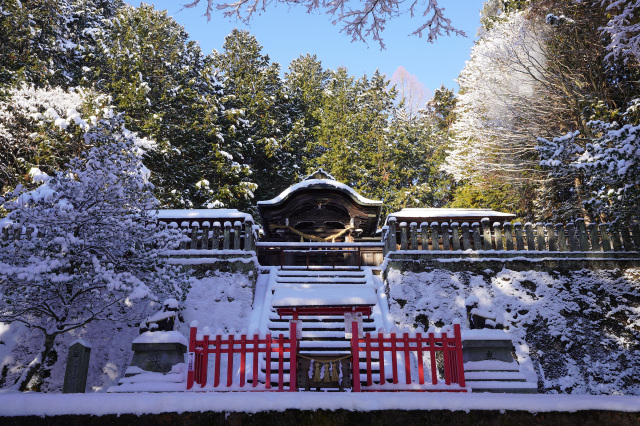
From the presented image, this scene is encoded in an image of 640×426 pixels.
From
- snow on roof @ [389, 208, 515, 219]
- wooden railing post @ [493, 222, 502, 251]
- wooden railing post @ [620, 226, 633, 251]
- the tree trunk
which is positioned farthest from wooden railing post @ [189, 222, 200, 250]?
wooden railing post @ [620, 226, 633, 251]

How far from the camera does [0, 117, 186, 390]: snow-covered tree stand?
8.09 m

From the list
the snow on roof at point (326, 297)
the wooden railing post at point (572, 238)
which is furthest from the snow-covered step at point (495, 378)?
the wooden railing post at point (572, 238)

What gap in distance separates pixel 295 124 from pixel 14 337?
62.2ft

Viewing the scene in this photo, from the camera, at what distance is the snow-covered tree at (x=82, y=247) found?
26.5 ft

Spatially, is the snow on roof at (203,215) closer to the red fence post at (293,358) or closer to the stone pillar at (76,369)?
the red fence post at (293,358)

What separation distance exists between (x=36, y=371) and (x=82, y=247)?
118 inches

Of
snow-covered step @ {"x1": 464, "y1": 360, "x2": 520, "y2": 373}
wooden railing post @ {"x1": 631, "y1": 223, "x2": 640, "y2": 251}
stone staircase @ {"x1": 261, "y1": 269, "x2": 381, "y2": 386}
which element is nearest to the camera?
snow-covered step @ {"x1": 464, "y1": 360, "x2": 520, "y2": 373}

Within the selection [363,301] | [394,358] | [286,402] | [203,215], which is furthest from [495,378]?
[203,215]

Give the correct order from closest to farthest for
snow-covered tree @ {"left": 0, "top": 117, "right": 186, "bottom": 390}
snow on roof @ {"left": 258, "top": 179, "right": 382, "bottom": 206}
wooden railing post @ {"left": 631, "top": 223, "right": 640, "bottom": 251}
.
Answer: snow-covered tree @ {"left": 0, "top": 117, "right": 186, "bottom": 390} < wooden railing post @ {"left": 631, "top": 223, "right": 640, "bottom": 251} < snow on roof @ {"left": 258, "top": 179, "right": 382, "bottom": 206}

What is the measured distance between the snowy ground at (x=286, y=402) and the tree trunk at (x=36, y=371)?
15.6 feet

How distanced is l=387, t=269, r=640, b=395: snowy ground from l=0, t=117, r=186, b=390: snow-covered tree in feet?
21.0

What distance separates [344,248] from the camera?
47.5ft

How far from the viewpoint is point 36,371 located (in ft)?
29.3

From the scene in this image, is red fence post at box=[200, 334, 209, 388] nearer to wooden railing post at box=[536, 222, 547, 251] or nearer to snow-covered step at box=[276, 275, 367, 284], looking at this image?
snow-covered step at box=[276, 275, 367, 284]
